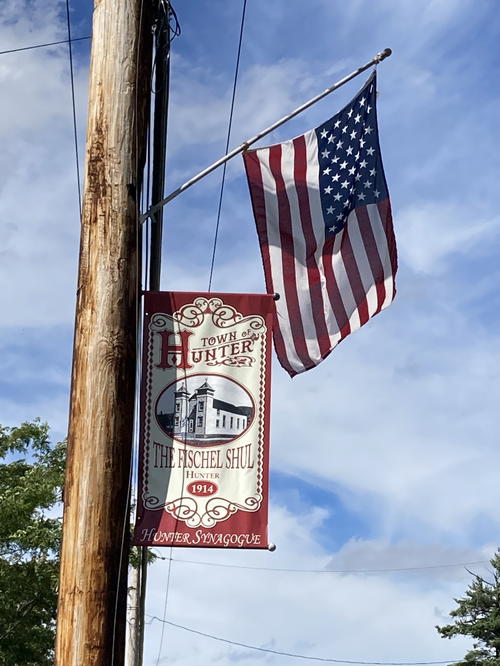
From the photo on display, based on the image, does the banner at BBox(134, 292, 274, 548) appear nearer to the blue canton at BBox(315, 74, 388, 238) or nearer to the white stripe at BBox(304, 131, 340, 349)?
the white stripe at BBox(304, 131, 340, 349)

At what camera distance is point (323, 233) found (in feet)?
24.7

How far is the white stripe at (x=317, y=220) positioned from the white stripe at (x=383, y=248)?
0.47m

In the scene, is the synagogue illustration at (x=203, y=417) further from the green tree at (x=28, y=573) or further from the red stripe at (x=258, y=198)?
the green tree at (x=28, y=573)

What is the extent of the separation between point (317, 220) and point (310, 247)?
0.23 meters

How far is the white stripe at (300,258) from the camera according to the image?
7.16m

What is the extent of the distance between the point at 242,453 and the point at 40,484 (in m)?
13.8

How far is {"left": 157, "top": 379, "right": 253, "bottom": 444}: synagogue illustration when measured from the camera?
6035 millimetres

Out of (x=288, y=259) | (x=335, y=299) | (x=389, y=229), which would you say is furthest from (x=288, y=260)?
(x=389, y=229)

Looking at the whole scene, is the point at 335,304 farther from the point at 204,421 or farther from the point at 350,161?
the point at 204,421

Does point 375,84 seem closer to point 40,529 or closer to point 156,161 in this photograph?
point 156,161

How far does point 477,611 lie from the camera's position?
52.5 m

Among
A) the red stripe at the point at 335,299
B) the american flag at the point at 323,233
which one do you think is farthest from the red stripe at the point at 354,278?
the red stripe at the point at 335,299

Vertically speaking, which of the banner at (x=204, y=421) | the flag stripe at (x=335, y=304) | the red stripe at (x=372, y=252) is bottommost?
the banner at (x=204, y=421)

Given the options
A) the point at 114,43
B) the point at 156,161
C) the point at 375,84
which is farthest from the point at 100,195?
the point at 375,84
